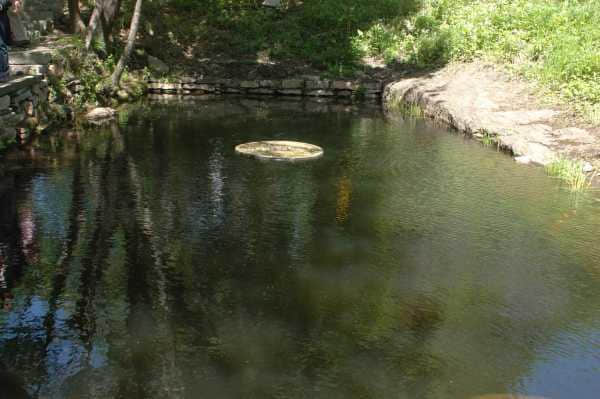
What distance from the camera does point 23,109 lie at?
11734 mm

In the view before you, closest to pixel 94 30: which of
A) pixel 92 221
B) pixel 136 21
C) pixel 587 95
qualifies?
pixel 136 21

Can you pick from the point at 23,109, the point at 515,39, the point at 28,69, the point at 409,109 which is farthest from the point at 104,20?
the point at 515,39

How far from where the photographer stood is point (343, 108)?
16438 millimetres

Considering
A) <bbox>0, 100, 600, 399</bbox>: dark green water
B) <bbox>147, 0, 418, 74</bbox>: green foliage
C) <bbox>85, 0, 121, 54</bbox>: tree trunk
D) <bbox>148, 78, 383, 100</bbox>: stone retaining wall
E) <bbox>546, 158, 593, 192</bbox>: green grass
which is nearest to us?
<bbox>0, 100, 600, 399</bbox>: dark green water

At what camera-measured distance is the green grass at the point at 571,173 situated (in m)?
9.59

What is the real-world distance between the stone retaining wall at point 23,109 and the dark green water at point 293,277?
0.47m

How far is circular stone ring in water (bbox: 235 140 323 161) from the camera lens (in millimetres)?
10826

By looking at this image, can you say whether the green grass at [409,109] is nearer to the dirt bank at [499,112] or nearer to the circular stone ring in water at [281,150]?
the dirt bank at [499,112]

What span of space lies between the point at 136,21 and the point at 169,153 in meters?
5.34

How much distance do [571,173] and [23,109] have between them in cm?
842

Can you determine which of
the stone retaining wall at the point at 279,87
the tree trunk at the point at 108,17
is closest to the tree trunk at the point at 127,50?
the tree trunk at the point at 108,17

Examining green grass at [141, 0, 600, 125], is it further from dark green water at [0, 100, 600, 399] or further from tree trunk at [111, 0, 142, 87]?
dark green water at [0, 100, 600, 399]

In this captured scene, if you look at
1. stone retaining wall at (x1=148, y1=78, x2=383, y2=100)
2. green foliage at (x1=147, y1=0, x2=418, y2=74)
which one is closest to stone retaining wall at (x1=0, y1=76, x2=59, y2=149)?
stone retaining wall at (x1=148, y1=78, x2=383, y2=100)

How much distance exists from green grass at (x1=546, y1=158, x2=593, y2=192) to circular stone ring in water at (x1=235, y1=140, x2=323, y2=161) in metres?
3.42
